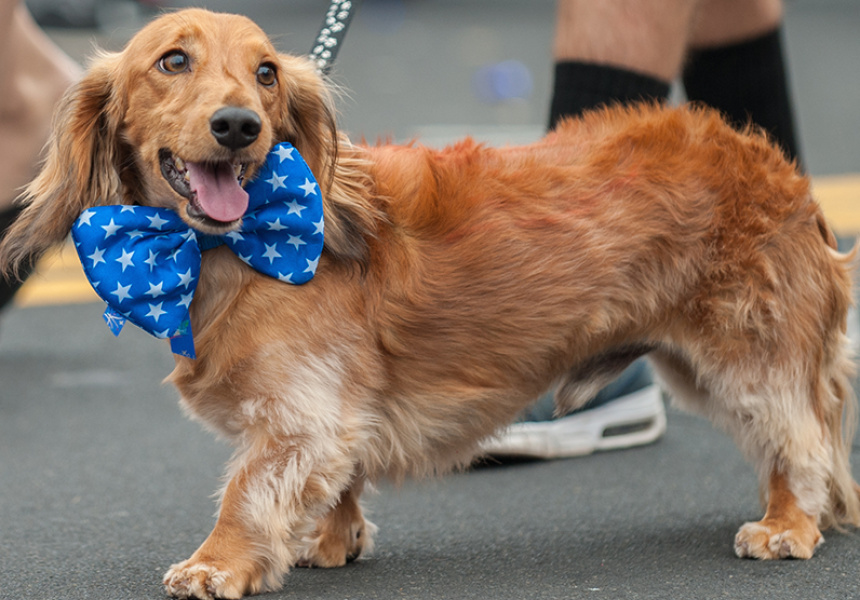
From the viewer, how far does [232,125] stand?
7.29 ft

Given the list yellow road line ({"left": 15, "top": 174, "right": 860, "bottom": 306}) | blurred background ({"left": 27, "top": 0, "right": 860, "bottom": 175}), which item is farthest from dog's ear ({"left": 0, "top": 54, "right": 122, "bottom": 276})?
blurred background ({"left": 27, "top": 0, "right": 860, "bottom": 175})

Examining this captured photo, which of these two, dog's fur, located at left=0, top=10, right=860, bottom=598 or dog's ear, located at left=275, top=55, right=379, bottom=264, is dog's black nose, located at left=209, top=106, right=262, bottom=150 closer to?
dog's fur, located at left=0, top=10, right=860, bottom=598

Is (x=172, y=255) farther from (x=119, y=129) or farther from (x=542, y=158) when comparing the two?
(x=542, y=158)

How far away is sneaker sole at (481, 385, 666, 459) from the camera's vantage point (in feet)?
11.7

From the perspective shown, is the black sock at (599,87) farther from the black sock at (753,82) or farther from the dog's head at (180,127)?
the dog's head at (180,127)

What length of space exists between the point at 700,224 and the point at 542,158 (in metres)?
0.41

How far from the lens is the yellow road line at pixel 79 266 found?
20.2ft

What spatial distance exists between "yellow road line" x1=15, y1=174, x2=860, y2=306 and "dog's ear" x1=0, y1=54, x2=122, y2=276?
3019mm

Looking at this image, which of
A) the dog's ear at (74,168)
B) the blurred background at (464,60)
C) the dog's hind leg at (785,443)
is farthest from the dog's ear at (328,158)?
the blurred background at (464,60)

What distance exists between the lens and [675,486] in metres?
3.35

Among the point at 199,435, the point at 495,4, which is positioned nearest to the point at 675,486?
the point at 199,435

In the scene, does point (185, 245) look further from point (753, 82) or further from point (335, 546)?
point (753, 82)

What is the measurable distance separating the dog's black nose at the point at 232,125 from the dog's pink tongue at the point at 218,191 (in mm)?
114

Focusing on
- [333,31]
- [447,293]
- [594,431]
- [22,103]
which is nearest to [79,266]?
[22,103]
